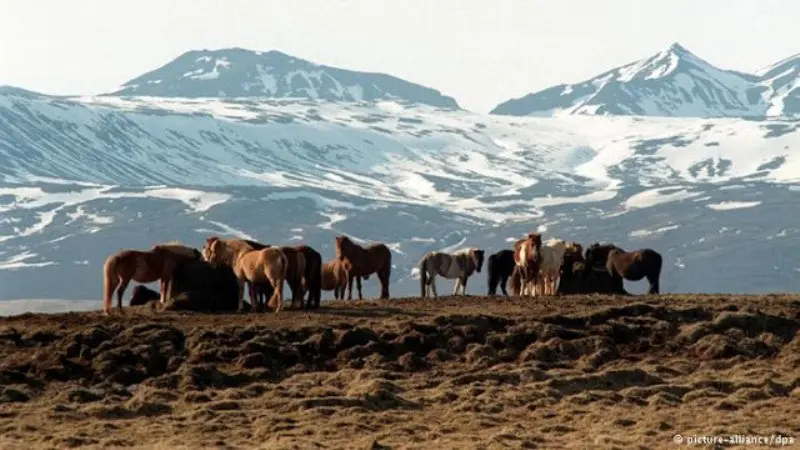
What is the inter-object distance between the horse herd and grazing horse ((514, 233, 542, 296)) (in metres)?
0.02

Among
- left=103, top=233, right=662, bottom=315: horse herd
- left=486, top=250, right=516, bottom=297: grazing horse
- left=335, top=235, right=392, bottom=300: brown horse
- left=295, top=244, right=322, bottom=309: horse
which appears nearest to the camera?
left=103, top=233, right=662, bottom=315: horse herd

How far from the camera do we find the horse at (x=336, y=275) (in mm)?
43594

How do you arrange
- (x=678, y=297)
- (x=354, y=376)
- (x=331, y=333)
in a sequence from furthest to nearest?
(x=678, y=297), (x=331, y=333), (x=354, y=376)

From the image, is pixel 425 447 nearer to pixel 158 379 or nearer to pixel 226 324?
pixel 158 379

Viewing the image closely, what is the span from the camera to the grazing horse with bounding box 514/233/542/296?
137 ft

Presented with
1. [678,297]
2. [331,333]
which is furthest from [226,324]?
[678,297]

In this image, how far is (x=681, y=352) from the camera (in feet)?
105

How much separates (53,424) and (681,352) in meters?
12.4

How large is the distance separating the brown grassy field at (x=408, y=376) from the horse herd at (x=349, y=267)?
1.02 meters

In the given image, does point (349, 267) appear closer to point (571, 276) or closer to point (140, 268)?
point (571, 276)

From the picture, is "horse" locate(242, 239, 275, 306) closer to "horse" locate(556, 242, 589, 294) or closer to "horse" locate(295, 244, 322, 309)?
"horse" locate(295, 244, 322, 309)

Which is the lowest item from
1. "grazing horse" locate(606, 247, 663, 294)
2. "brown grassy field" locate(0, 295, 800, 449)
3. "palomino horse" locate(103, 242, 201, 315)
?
"brown grassy field" locate(0, 295, 800, 449)

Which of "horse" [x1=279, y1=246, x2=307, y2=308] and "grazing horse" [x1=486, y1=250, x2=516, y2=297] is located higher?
"grazing horse" [x1=486, y1=250, x2=516, y2=297]

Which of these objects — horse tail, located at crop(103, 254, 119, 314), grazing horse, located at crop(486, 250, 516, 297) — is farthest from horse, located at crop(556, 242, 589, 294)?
horse tail, located at crop(103, 254, 119, 314)
